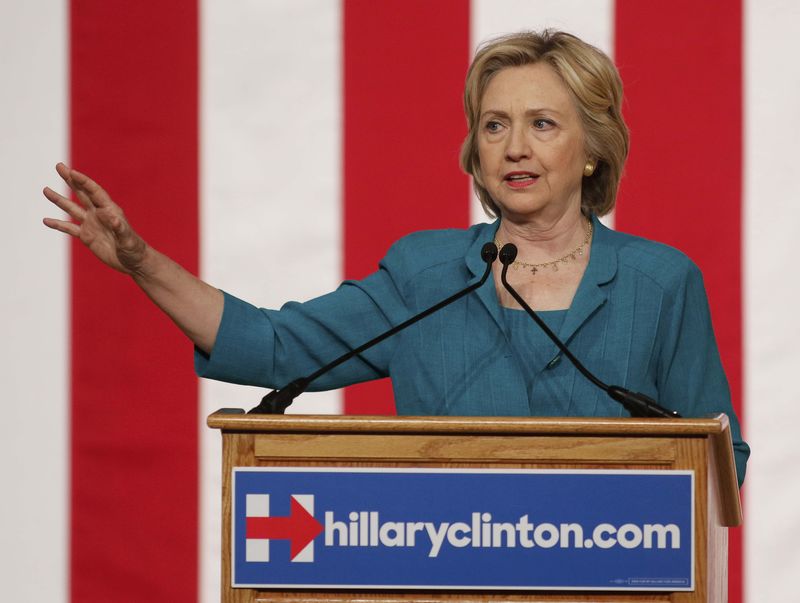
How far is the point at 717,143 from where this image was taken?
2.53 metres

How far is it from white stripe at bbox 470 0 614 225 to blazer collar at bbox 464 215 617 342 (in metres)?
0.76

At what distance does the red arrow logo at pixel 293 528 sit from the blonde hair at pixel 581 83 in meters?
0.75

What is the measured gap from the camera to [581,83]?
5.93 feet

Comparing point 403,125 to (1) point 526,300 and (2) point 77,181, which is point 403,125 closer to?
(1) point 526,300

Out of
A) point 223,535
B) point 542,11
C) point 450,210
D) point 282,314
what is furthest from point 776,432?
point 223,535

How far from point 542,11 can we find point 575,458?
1456 millimetres

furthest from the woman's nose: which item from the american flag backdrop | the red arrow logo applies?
the american flag backdrop

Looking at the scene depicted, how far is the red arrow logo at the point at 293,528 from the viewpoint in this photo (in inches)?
51.7

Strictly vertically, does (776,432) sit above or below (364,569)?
above

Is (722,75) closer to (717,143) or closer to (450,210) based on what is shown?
(717,143)

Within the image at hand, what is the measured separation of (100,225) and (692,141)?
136 centimetres

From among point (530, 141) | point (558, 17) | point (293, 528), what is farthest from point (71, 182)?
point (558, 17)

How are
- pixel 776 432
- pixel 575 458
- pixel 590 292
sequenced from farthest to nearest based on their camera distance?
pixel 776 432 → pixel 590 292 → pixel 575 458

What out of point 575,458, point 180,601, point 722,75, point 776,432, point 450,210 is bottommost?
point 180,601
